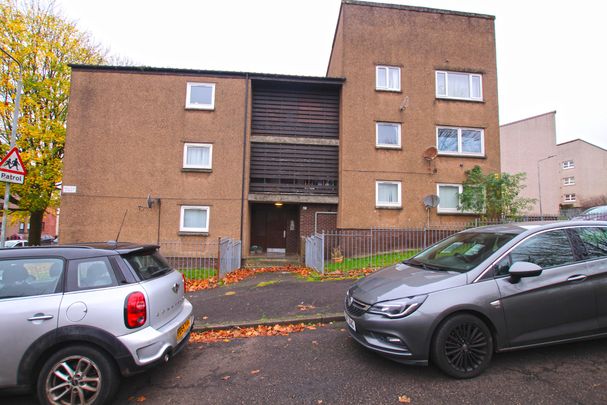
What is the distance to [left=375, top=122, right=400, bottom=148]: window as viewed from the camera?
42.9 ft

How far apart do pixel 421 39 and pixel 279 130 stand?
7583 millimetres

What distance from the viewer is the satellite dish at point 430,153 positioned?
12.6m

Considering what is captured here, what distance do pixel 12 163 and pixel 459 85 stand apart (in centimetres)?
1584

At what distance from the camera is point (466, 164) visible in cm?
1324

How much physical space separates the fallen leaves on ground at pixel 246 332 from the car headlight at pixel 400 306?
1.91 m

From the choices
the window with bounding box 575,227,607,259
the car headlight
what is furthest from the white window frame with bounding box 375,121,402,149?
the car headlight

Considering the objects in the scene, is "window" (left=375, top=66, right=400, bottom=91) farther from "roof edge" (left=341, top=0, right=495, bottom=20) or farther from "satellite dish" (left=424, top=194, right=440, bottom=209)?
"satellite dish" (left=424, top=194, right=440, bottom=209)

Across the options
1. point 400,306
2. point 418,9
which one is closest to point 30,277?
point 400,306

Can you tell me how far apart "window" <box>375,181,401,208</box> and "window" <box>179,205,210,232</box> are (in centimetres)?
722

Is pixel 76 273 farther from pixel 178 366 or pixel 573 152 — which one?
pixel 573 152

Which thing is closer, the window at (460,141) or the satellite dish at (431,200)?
the satellite dish at (431,200)

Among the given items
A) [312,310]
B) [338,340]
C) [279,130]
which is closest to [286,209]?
[279,130]

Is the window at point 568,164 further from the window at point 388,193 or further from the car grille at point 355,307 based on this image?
the car grille at point 355,307

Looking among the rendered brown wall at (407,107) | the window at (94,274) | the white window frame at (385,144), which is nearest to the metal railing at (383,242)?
the rendered brown wall at (407,107)
